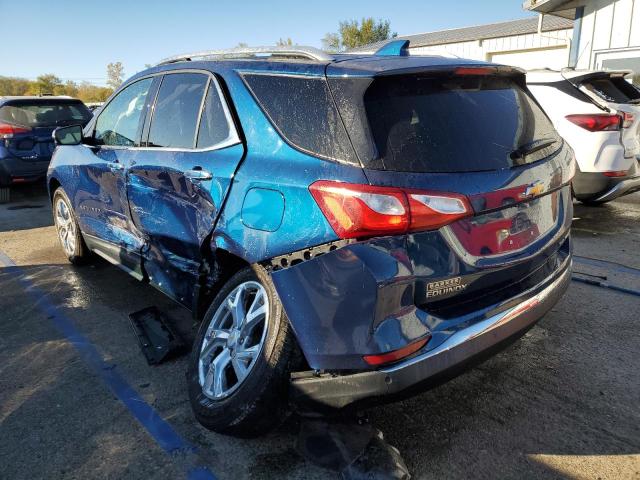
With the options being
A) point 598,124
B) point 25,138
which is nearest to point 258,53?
point 598,124

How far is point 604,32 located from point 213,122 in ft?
Answer: 41.4

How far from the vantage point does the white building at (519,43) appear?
16172 mm

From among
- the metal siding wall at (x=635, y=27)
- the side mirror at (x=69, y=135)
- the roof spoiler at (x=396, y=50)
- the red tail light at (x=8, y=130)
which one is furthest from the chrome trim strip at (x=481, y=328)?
the metal siding wall at (x=635, y=27)

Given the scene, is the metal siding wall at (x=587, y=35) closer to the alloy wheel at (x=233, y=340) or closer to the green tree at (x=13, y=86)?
the alloy wheel at (x=233, y=340)

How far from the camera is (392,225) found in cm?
194

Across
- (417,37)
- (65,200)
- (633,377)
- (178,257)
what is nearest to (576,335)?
(633,377)

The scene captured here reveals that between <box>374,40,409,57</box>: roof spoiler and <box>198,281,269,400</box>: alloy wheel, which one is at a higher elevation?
<box>374,40,409,57</box>: roof spoiler

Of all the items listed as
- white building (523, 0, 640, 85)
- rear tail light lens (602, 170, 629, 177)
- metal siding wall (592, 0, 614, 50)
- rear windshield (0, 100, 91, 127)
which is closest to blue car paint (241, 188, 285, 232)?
rear tail light lens (602, 170, 629, 177)

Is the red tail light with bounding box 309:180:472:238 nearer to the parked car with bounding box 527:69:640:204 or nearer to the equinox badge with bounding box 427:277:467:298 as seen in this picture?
the equinox badge with bounding box 427:277:467:298

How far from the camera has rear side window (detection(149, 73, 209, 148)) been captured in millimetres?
3061

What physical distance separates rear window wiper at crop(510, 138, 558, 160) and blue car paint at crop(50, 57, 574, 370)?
0.27 ft

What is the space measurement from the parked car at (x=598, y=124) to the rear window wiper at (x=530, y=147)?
380 cm

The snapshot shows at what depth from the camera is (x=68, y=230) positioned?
205 inches

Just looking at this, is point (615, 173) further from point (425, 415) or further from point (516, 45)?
point (516, 45)
